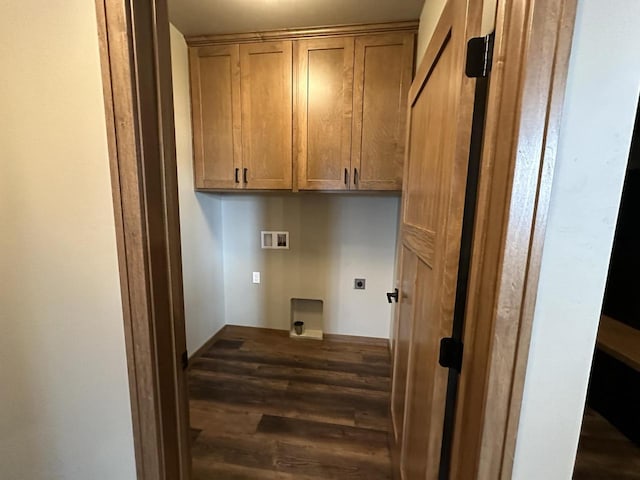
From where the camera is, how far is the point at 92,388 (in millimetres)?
839

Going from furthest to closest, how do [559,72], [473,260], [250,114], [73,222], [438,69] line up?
[250,114] < [438,69] < [73,222] < [473,260] < [559,72]

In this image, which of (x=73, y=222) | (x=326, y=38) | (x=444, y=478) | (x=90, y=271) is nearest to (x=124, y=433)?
(x=90, y=271)

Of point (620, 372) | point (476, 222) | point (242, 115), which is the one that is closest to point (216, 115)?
point (242, 115)

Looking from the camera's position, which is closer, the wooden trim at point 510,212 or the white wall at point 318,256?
the wooden trim at point 510,212

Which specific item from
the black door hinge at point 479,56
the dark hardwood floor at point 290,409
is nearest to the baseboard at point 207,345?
the dark hardwood floor at point 290,409

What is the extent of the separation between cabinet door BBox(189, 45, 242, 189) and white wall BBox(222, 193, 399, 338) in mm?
454

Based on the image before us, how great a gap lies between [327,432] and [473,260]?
62.3 inches

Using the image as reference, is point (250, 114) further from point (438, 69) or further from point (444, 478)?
point (444, 478)

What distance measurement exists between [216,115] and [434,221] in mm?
2023

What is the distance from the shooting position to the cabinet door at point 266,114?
2.11m

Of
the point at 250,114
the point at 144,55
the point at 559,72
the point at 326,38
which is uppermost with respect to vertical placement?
the point at 326,38

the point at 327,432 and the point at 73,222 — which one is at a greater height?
the point at 73,222

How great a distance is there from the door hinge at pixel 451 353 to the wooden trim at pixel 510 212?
0.05 m

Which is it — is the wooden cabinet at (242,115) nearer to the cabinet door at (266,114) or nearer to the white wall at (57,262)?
the cabinet door at (266,114)
